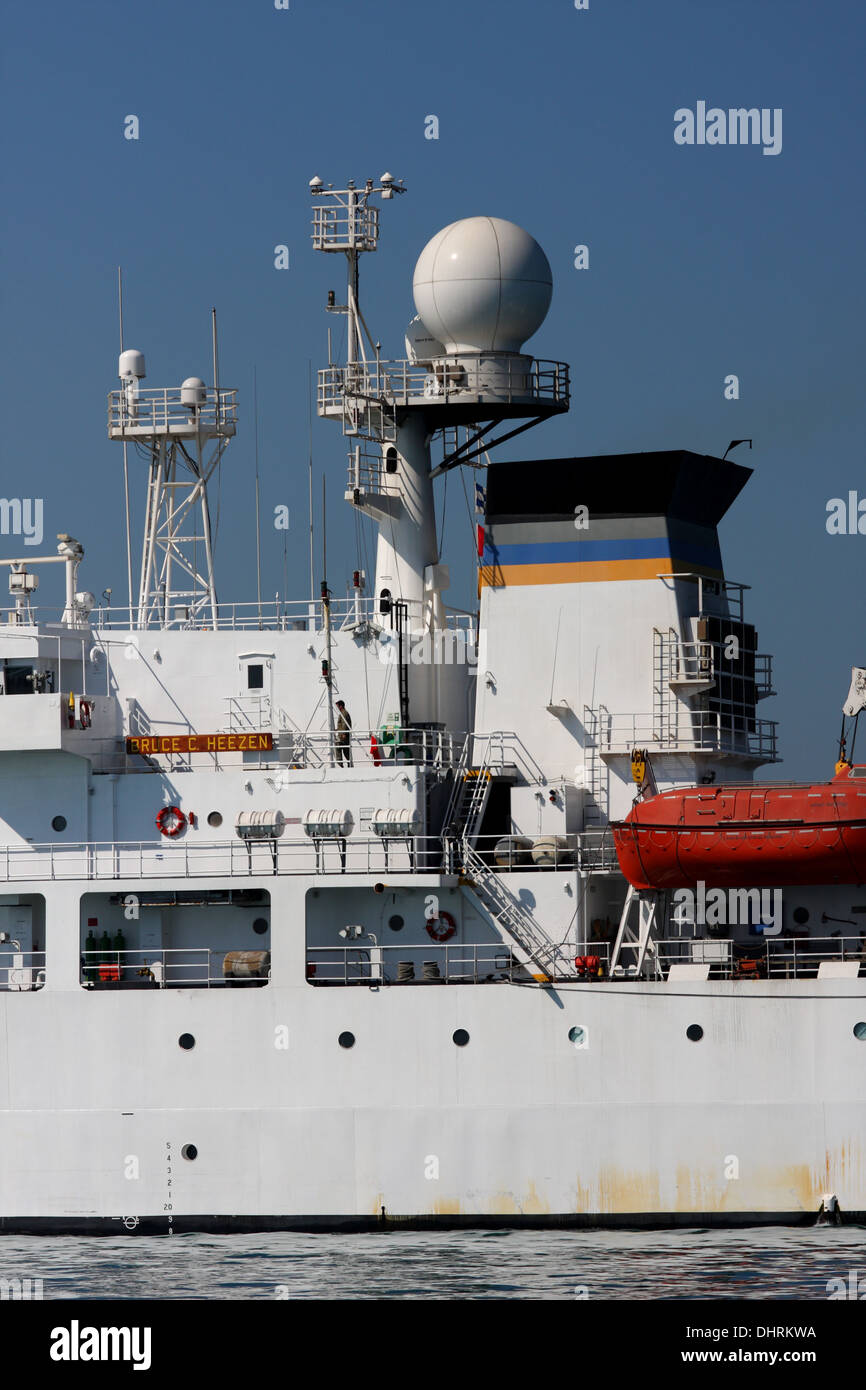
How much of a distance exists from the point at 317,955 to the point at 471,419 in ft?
31.5

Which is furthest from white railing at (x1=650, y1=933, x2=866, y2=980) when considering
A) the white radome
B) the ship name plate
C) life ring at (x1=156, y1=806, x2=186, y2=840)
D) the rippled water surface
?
the white radome

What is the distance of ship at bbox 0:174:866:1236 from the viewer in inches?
1045

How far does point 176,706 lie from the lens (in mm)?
31031

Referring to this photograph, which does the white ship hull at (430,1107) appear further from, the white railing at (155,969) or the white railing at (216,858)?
the white railing at (216,858)

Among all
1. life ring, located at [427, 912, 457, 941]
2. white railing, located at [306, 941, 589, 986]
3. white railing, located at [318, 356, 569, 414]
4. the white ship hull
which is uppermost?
white railing, located at [318, 356, 569, 414]

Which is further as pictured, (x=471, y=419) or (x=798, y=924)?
(x=471, y=419)

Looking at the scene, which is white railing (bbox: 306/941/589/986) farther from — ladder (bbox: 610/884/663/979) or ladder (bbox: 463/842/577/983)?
ladder (bbox: 610/884/663/979)

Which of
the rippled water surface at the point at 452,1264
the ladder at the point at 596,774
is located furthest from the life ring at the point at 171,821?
the ladder at the point at 596,774

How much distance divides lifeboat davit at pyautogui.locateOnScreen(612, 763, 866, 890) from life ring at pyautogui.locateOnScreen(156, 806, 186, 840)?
6.97 meters

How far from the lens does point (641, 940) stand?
2764 cm

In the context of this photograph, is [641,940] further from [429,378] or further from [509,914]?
[429,378]
